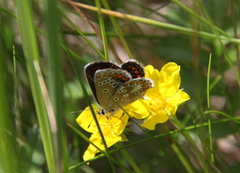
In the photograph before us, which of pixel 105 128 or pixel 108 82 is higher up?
pixel 108 82

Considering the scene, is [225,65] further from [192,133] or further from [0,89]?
[0,89]

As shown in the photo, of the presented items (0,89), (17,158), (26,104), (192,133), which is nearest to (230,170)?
(192,133)

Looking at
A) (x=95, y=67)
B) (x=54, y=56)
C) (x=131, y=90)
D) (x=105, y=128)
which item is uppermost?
(x=54, y=56)

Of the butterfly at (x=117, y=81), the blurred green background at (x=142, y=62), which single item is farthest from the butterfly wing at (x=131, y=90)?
the blurred green background at (x=142, y=62)

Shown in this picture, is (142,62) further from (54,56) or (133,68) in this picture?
(54,56)

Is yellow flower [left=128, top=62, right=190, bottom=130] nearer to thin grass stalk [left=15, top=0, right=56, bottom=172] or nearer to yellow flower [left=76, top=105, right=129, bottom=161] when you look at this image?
yellow flower [left=76, top=105, right=129, bottom=161]

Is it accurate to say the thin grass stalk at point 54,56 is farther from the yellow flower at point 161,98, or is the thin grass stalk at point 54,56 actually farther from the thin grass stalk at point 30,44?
the yellow flower at point 161,98

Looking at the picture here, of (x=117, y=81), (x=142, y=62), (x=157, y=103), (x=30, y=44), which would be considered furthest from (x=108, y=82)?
(x=142, y=62)

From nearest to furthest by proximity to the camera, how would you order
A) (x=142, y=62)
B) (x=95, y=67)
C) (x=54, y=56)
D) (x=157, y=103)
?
(x=54, y=56) → (x=95, y=67) → (x=157, y=103) → (x=142, y=62)

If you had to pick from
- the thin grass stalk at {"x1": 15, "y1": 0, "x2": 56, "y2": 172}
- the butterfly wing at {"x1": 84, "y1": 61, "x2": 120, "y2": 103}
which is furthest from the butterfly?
the thin grass stalk at {"x1": 15, "y1": 0, "x2": 56, "y2": 172}
